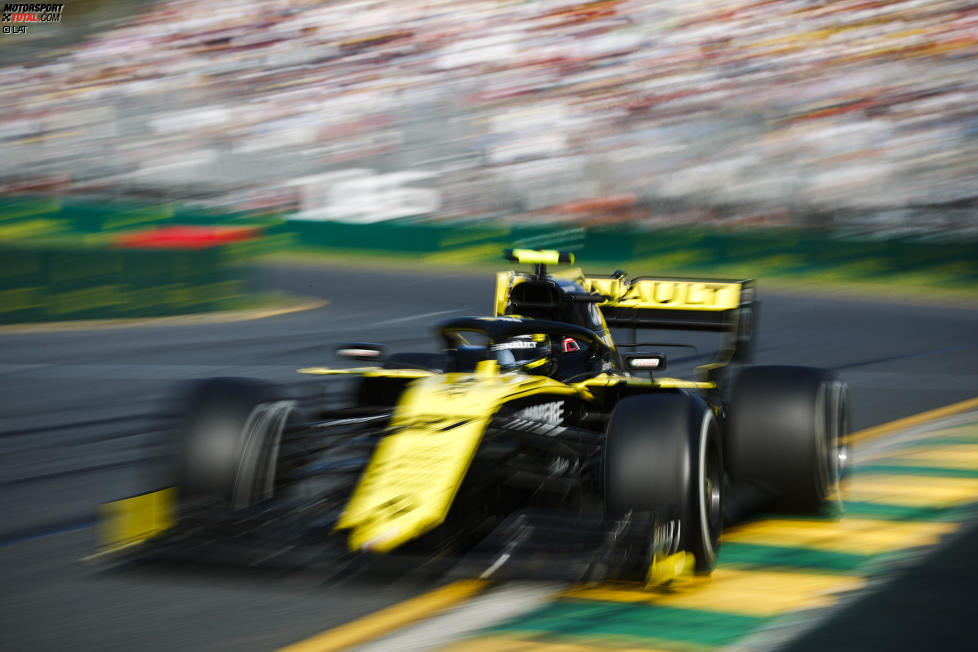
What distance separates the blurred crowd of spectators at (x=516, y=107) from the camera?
71.9 feet

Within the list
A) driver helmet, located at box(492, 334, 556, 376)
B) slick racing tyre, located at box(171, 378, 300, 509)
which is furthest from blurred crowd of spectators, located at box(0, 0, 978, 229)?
slick racing tyre, located at box(171, 378, 300, 509)

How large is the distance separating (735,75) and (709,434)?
2038 centimetres

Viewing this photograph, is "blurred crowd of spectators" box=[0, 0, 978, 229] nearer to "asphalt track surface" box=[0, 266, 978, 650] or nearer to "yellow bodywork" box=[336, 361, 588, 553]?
"asphalt track surface" box=[0, 266, 978, 650]

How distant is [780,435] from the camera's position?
205 inches

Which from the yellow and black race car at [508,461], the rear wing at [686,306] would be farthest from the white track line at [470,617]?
the rear wing at [686,306]

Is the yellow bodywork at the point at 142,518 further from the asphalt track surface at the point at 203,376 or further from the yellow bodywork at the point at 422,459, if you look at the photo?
the yellow bodywork at the point at 422,459

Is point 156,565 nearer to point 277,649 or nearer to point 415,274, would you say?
point 277,649

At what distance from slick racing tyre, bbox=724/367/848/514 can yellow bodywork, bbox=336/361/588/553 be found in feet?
3.27

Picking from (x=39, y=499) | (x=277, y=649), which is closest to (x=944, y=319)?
(x=39, y=499)

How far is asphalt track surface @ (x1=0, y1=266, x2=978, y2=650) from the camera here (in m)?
4.04

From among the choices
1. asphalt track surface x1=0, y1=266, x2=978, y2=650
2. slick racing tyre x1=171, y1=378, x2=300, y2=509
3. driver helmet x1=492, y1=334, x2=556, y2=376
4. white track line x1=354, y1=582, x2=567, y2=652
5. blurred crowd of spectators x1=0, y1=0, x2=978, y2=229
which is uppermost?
Answer: blurred crowd of spectators x1=0, y1=0, x2=978, y2=229

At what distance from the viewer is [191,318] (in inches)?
576

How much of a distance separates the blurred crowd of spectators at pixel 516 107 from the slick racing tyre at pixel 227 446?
15.6 meters

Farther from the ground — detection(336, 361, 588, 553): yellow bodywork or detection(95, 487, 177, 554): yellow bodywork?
detection(336, 361, 588, 553): yellow bodywork
